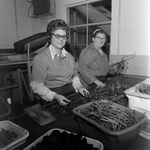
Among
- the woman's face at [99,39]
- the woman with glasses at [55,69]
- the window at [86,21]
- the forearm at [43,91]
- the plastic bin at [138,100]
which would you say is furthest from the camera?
the window at [86,21]

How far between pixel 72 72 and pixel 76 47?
1965 mm

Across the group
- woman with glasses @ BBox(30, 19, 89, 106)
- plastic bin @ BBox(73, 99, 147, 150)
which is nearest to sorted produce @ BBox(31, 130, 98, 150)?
plastic bin @ BBox(73, 99, 147, 150)

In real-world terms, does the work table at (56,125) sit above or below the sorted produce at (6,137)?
below

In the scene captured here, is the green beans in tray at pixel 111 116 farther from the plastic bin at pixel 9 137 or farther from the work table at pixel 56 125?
the plastic bin at pixel 9 137

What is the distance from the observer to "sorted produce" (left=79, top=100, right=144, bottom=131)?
0.64m

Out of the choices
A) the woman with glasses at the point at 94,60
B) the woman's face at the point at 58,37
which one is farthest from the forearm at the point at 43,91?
the woman with glasses at the point at 94,60

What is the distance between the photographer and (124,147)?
62 cm

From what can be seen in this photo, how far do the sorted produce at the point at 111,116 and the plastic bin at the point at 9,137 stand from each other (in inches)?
12.3

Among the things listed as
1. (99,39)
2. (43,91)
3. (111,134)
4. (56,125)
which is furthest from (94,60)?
(111,134)

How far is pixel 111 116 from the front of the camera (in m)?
0.70

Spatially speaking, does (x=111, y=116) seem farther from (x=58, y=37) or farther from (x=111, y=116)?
(x=58, y=37)

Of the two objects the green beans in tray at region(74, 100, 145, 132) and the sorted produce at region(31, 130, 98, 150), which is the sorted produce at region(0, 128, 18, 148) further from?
the green beans in tray at region(74, 100, 145, 132)

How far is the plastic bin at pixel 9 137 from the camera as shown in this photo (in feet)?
1.97

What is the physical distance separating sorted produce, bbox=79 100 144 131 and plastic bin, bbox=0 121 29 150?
0.31 metres
